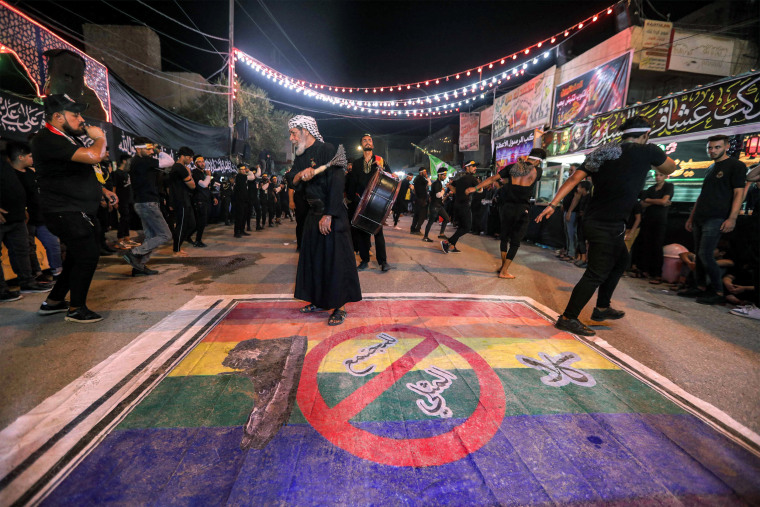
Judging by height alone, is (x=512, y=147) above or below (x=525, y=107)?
below

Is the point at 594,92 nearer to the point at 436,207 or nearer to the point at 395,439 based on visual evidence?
the point at 436,207

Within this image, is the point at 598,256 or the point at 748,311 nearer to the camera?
the point at 598,256

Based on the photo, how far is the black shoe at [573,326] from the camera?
3167 millimetres

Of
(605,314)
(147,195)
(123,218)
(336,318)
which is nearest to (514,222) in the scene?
(605,314)

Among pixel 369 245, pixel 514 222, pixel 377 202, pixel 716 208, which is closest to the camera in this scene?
pixel 377 202

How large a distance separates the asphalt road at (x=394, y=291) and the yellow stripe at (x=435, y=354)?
1.62 feet

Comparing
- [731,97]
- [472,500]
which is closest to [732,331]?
[472,500]

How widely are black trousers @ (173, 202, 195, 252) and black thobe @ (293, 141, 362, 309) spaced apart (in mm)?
4333

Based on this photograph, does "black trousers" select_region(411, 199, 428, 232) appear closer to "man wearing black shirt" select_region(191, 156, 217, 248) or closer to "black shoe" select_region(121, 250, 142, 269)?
"man wearing black shirt" select_region(191, 156, 217, 248)

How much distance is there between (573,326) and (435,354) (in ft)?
5.25

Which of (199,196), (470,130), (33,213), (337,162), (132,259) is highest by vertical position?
(470,130)

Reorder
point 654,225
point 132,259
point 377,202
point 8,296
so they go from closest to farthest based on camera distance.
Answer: point 8,296 < point 377,202 < point 132,259 < point 654,225

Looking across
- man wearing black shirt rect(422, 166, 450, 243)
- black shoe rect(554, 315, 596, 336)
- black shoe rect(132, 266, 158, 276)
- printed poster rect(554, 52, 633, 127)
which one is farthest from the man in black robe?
printed poster rect(554, 52, 633, 127)

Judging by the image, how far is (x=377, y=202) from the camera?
4.23 metres
